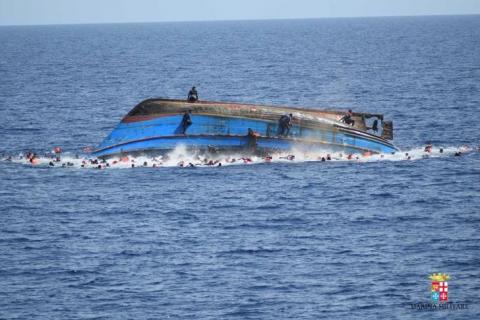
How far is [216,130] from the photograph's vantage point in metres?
86.0

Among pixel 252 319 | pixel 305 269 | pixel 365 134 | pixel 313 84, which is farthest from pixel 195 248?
pixel 313 84

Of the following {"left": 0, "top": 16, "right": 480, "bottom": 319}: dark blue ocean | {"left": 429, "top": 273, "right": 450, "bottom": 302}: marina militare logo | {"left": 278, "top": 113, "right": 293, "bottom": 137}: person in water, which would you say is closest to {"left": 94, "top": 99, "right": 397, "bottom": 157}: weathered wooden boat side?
{"left": 278, "top": 113, "right": 293, "bottom": 137}: person in water

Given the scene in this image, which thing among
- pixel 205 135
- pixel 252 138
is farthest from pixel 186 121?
pixel 252 138

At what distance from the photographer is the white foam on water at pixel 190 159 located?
282 feet

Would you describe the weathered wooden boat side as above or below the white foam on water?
above

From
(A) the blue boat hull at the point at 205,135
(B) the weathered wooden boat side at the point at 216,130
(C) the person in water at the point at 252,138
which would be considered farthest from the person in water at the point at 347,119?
(C) the person in water at the point at 252,138

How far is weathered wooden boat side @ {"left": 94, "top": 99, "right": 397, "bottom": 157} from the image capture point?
281ft

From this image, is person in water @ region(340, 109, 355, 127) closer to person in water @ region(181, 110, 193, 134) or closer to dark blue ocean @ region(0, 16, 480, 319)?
dark blue ocean @ region(0, 16, 480, 319)

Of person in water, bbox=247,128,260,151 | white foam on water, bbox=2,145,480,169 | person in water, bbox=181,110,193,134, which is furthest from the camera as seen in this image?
person in water, bbox=247,128,260,151

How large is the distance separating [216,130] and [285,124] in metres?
6.22

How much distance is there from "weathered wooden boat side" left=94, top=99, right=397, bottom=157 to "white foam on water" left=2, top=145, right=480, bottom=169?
0.70m

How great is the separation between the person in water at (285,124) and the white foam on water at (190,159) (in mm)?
1856

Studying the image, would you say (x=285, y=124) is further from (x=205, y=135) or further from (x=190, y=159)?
(x=190, y=159)

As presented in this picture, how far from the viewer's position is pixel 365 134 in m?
89.8
